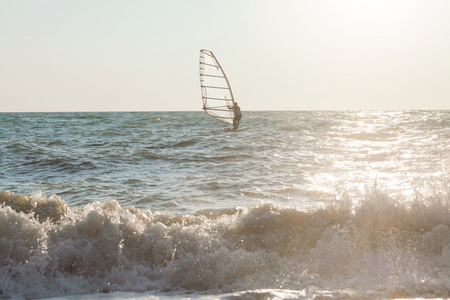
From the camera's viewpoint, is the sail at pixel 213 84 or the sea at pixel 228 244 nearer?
the sea at pixel 228 244

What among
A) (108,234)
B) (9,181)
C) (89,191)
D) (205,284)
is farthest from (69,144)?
(205,284)

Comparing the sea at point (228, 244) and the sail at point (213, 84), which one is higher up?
the sail at point (213, 84)

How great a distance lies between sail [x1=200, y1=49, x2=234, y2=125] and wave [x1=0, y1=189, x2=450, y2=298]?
14.6 meters

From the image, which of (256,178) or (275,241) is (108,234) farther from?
(256,178)

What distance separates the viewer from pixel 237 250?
446 centimetres

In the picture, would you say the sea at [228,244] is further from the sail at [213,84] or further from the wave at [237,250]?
the sail at [213,84]

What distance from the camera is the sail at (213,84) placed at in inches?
772

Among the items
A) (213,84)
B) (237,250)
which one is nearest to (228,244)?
→ (237,250)

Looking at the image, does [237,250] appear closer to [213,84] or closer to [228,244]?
[228,244]

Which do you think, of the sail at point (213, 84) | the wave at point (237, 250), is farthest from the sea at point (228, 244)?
the sail at point (213, 84)

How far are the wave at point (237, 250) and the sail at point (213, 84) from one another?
14.6 m

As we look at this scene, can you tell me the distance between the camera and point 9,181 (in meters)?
8.87

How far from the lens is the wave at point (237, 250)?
3.94m

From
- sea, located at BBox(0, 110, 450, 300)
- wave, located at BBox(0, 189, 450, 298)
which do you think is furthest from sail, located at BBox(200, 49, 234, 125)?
wave, located at BBox(0, 189, 450, 298)
